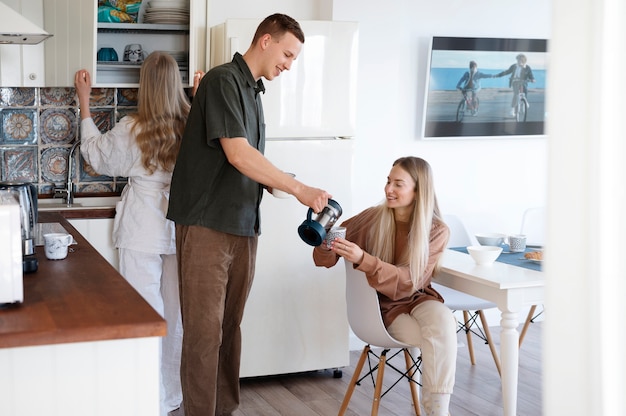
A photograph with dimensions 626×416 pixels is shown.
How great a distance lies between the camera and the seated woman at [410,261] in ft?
10.9

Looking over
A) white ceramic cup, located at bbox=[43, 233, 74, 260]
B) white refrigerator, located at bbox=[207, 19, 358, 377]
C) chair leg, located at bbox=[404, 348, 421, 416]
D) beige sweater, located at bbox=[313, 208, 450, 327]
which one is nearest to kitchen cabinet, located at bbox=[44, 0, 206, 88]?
white refrigerator, located at bbox=[207, 19, 358, 377]

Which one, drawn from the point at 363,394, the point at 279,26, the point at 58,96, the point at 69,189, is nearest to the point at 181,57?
the point at 58,96

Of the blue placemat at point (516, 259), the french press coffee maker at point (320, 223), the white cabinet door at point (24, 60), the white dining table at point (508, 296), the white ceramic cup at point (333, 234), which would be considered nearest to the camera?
the french press coffee maker at point (320, 223)

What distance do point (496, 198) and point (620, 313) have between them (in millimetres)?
3880

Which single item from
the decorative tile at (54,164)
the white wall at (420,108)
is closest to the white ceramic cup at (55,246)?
the decorative tile at (54,164)

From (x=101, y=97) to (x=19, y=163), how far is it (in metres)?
0.51

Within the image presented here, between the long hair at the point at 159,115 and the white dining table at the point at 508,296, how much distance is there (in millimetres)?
1312

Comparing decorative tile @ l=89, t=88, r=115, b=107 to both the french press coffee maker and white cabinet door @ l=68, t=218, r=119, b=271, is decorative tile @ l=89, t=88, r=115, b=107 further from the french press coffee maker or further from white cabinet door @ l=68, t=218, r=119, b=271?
the french press coffee maker

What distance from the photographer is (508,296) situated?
341 cm

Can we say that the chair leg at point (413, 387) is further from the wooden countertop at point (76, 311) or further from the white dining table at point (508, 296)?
the wooden countertop at point (76, 311)

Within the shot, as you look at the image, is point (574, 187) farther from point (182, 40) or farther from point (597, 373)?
point (182, 40)

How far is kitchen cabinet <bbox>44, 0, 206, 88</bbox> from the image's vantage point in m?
3.97

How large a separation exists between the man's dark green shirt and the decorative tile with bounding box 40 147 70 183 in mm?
1236

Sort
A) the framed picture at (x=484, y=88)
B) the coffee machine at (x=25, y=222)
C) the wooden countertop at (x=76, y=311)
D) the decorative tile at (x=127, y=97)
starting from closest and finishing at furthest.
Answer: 1. the wooden countertop at (x=76, y=311)
2. the coffee machine at (x=25, y=222)
3. the decorative tile at (x=127, y=97)
4. the framed picture at (x=484, y=88)
